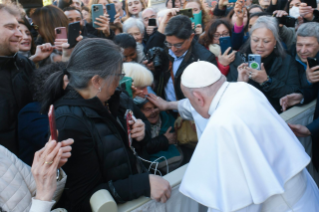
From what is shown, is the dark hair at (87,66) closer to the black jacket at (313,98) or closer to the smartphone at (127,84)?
the smartphone at (127,84)

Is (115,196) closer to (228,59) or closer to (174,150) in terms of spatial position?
(174,150)

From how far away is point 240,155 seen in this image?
145 cm

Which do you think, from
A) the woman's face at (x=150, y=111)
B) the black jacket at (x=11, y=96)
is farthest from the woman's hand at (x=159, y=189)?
the black jacket at (x=11, y=96)

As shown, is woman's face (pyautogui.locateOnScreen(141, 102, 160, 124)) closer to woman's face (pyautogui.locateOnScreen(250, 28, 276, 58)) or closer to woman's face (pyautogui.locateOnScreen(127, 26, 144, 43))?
woman's face (pyautogui.locateOnScreen(250, 28, 276, 58))

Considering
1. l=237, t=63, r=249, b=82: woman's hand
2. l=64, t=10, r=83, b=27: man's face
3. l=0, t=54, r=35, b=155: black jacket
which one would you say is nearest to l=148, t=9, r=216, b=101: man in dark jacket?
l=237, t=63, r=249, b=82: woman's hand

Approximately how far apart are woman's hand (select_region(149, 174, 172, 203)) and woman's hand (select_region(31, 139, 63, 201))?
58cm

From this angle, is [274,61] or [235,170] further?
[274,61]

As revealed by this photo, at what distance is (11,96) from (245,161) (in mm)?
1894

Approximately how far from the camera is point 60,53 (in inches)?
123

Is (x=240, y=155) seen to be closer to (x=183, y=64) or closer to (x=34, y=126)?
(x=34, y=126)

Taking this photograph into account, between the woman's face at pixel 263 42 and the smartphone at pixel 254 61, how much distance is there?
0.26 metres

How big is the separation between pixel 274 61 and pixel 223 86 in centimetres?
175

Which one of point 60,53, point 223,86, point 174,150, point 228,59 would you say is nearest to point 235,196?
point 223,86

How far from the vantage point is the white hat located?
1611 millimetres
